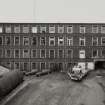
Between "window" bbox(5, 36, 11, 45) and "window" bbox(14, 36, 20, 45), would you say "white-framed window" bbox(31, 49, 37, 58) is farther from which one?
"window" bbox(5, 36, 11, 45)

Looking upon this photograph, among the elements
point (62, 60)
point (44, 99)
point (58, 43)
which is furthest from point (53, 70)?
point (44, 99)

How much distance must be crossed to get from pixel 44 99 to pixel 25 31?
83.9 feet

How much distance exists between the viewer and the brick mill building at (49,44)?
124 ft

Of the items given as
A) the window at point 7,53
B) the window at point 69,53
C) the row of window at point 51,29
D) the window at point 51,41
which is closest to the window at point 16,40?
the row of window at point 51,29

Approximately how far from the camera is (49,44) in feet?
125

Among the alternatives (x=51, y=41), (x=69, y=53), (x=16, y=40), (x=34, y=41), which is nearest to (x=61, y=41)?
(x=51, y=41)

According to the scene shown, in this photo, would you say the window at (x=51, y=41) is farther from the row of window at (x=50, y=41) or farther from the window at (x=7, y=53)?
the window at (x=7, y=53)

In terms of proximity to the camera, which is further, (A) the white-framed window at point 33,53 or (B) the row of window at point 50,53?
(A) the white-framed window at point 33,53

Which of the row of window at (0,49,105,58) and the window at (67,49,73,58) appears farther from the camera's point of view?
the window at (67,49,73,58)

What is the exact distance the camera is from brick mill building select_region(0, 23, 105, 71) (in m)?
37.9

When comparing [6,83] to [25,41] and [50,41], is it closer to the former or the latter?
[25,41]

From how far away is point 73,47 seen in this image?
125 ft

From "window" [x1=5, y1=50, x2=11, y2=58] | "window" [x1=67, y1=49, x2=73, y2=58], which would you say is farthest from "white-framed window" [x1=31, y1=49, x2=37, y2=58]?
"window" [x1=67, y1=49, x2=73, y2=58]

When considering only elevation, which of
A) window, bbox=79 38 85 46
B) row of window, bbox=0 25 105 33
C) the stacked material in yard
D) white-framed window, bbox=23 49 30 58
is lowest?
the stacked material in yard
